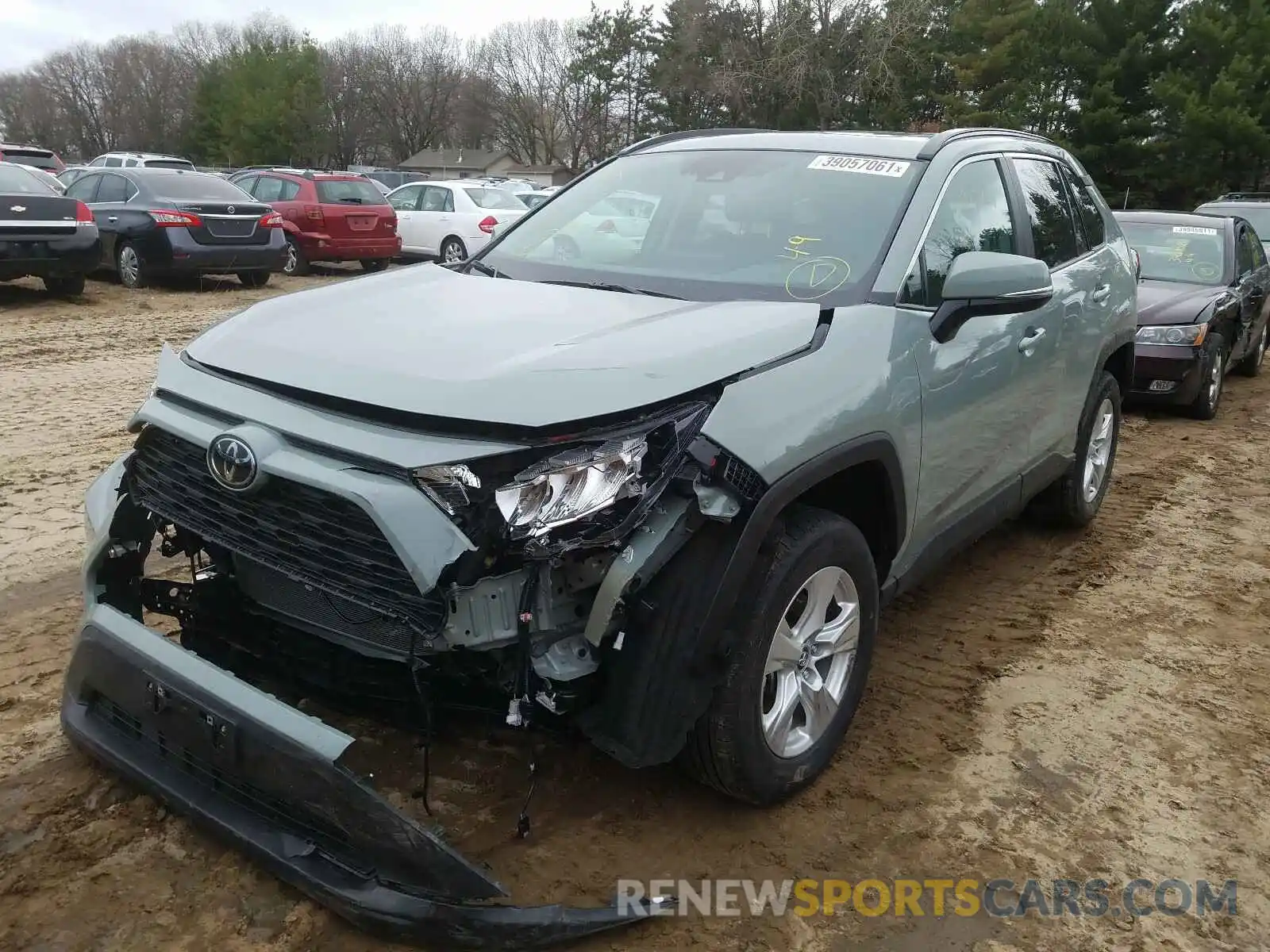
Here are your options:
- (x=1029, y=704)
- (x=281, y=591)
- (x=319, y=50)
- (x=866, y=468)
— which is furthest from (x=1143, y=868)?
(x=319, y=50)

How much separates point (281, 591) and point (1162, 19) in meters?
34.9

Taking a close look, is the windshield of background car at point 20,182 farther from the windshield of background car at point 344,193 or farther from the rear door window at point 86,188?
the windshield of background car at point 344,193

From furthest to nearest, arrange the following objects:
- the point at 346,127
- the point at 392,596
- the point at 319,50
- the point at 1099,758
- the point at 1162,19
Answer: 1. the point at 346,127
2. the point at 319,50
3. the point at 1162,19
4. the point at 1099,758
5. the point at 392,596

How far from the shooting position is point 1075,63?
3052 centimetres

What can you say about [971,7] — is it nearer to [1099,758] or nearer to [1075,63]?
[1075,63]

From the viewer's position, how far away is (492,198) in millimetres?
16844

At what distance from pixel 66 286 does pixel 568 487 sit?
41.3 ft

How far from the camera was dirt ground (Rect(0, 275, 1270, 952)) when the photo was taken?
245 cm

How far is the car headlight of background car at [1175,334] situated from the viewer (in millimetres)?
7977

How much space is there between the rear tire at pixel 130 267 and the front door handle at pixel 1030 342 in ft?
40.1

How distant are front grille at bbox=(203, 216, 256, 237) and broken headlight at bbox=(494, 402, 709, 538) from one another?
1231 cm

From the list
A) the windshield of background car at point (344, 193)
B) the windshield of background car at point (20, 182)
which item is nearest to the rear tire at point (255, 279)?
the windshield of background car at point (344, 193)

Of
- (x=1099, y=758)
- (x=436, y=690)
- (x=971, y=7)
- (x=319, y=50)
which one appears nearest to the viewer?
(x=436, y=690)

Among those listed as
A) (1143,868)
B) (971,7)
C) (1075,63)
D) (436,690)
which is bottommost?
(1143,868)
